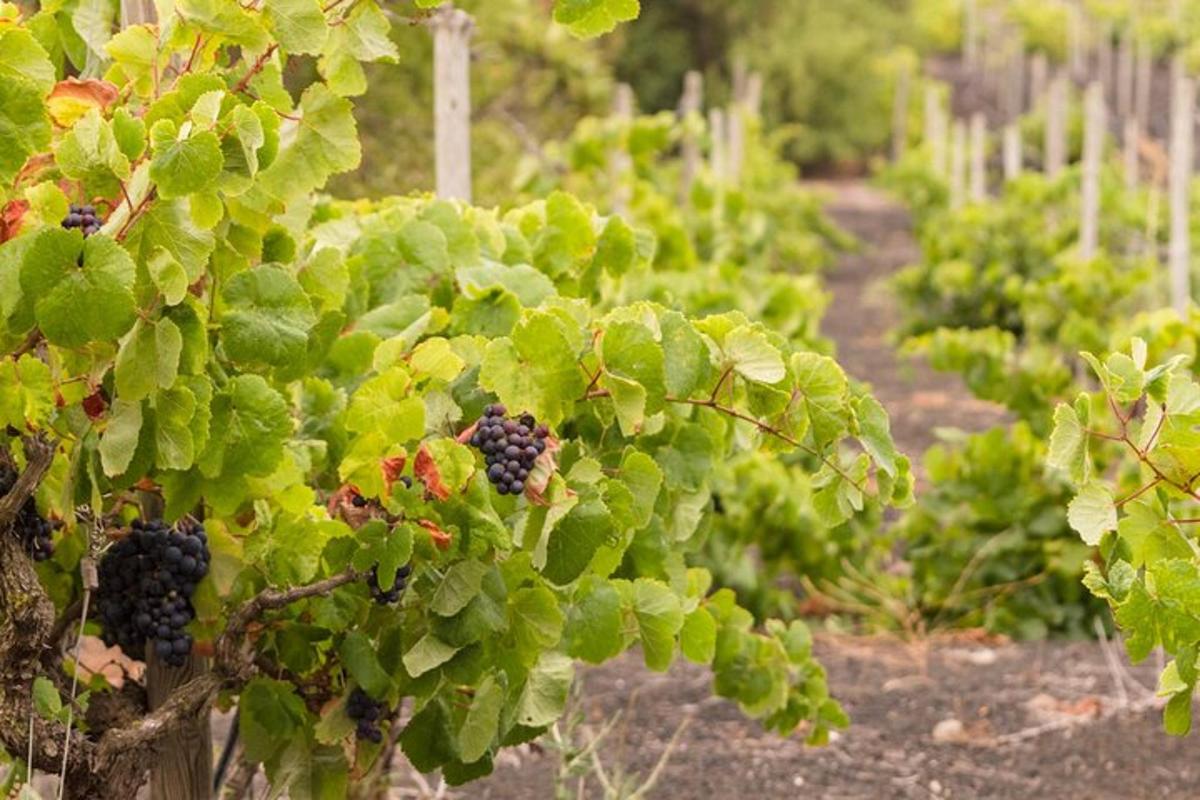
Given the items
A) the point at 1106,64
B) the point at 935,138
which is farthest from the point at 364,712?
the point at 1106,64

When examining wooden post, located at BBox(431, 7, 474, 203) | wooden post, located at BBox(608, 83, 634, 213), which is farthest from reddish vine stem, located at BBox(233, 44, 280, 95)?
wooden post, located at BBox(608, 83, 634, 213)

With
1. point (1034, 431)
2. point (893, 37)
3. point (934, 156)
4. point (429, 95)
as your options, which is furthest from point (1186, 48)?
point (1034, 431)

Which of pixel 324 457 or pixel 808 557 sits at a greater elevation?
pixel 324 457

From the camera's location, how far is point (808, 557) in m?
6.26

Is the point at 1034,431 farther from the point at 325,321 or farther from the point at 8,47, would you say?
the point at 8,47

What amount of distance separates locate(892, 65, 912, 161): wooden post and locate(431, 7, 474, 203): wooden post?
19.7 m

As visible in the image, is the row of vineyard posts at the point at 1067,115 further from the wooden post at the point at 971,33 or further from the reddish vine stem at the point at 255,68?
the reddish vine stem at the point at 255,68

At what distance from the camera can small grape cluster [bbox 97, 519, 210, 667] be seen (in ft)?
7.84

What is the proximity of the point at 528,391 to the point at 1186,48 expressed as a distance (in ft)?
84.4

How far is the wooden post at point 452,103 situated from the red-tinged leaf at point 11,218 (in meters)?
2.64

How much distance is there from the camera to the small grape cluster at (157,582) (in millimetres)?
2389

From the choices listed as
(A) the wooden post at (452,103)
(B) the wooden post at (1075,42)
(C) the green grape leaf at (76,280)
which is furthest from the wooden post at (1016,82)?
(C) the green grape leaf at (76,280)

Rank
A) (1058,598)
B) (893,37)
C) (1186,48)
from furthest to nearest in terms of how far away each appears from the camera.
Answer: (893,37) < (1186,48) < (1058,598)

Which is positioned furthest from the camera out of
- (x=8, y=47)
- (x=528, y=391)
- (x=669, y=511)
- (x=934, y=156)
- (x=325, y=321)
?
(x=934, y=156)
